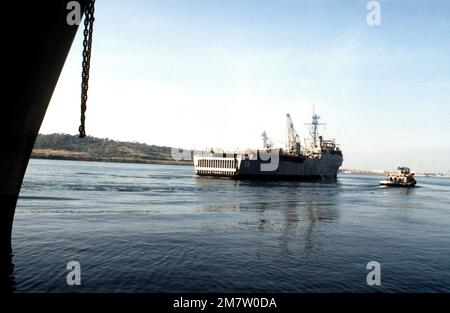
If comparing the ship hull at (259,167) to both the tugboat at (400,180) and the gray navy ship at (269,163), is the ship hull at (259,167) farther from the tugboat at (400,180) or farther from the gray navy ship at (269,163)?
the tugboat at (400,180)

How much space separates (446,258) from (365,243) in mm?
4292

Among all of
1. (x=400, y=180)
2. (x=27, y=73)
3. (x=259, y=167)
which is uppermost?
(x=27, y=73)

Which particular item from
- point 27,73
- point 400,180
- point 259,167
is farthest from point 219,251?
point 400,180

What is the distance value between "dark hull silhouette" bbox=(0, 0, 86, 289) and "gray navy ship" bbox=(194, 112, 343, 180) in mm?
85593

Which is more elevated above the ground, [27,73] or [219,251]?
[27,73]

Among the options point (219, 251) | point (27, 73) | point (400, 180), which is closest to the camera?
point (27, 73)

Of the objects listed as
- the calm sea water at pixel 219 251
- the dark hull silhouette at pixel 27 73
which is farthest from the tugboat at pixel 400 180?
the dark hull silhouette at pixel 27 73

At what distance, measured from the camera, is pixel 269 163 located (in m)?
102

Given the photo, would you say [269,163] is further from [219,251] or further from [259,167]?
[219,251]

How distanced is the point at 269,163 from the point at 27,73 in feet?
309

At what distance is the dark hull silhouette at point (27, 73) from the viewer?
8936 mm

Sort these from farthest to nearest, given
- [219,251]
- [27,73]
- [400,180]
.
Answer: [400,180] → [219,251] → [27,73]

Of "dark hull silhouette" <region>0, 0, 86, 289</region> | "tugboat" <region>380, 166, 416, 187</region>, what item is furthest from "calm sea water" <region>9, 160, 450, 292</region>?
"tugboat" <region>380, 166, 416, 187</region>

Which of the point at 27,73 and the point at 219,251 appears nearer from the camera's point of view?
the point at 27,73
